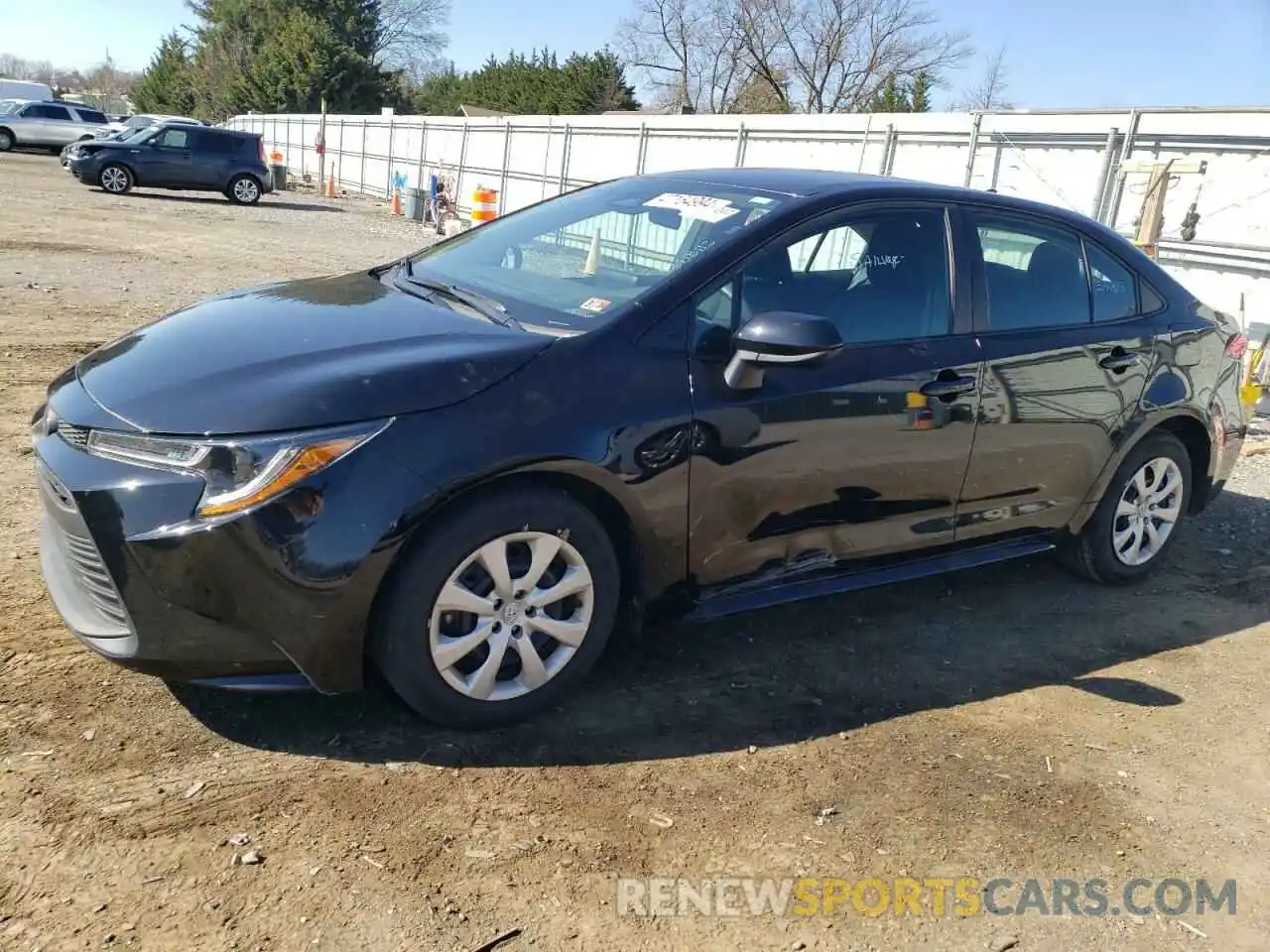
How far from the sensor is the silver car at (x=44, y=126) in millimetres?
34000

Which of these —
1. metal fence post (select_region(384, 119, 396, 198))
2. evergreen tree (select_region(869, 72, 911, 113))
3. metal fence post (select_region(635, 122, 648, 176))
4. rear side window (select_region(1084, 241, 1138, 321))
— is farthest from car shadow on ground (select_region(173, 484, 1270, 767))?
evergreen tree (select_region(869, 72, 911, 113))

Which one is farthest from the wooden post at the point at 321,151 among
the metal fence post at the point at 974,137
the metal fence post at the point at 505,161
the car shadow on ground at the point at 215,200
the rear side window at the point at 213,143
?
the metal fence post at the point at 974,137

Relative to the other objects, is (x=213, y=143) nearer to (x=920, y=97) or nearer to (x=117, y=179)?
(x=117, y=179)

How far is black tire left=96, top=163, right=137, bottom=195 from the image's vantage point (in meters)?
22.3

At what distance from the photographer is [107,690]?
3.23 m

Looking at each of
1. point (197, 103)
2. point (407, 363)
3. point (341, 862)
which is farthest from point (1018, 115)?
point (197, 103)

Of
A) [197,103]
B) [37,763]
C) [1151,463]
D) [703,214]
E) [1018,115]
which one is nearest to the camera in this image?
[37,763]

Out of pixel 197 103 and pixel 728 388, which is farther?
pixel 197 103

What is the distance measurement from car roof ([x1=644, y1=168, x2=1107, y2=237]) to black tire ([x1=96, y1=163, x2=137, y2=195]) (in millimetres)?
21897

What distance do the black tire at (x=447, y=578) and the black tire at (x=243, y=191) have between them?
2318cm

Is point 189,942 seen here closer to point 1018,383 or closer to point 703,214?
point 703,214

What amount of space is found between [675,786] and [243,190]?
23741 millimetres

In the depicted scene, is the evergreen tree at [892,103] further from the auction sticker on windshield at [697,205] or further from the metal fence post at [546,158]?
the auction sticker on windshield at [697,205]

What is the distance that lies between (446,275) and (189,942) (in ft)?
8.05
